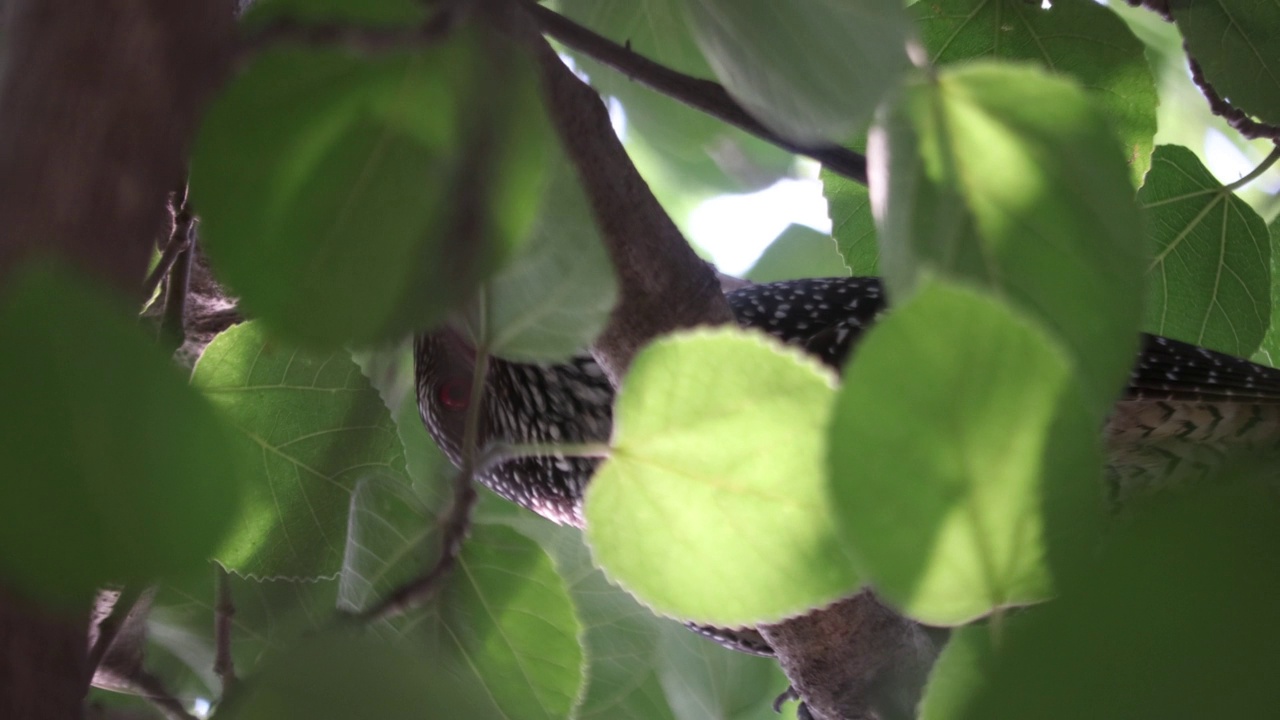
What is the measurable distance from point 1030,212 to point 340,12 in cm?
18

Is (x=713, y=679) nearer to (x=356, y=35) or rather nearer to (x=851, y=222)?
(x=851, y=222)

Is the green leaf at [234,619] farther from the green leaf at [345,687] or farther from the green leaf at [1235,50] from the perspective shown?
the green leaf at [1235,50]

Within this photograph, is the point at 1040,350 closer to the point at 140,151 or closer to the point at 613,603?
the point at 140,151

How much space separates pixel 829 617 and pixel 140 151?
0.63 metres

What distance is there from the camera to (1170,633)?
0.53 ft

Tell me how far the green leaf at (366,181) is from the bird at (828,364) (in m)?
0.63

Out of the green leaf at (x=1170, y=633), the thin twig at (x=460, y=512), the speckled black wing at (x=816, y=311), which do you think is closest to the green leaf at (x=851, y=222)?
the speckled black wing at (x=816, y=311)

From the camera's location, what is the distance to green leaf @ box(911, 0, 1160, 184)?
28.5 inches

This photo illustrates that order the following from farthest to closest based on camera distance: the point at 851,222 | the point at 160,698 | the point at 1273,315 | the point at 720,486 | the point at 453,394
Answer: the point at 1273,315
the point at 453,394
the point at 851,222
the point at 160,698
the point at 720,486

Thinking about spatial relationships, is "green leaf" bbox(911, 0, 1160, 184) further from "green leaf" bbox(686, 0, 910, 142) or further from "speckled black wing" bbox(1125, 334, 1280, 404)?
"green leaf" bbox(686, 0, 910, 142)

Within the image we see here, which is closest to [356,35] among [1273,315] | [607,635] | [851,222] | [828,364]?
[607,635]

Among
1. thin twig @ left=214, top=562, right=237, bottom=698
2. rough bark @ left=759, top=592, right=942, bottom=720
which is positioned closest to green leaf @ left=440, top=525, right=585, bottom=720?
thin twig @ left=214, top=562, right=237, bottom=698

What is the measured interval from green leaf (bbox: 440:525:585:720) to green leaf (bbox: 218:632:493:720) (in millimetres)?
115

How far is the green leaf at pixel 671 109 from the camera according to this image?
0.60 m
